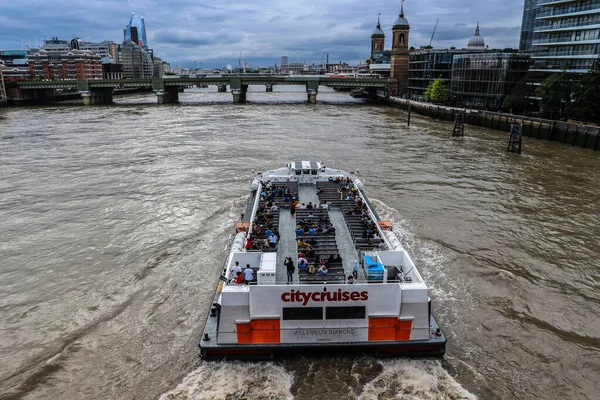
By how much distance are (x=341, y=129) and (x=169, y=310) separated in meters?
59.6

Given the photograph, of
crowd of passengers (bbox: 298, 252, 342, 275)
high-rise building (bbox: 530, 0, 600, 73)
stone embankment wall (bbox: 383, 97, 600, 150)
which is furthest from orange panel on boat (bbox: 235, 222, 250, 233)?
high-rise building (bbox: 530, 0, 600, 73)

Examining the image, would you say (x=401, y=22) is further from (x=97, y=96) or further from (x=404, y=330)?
(x=404, y=330)

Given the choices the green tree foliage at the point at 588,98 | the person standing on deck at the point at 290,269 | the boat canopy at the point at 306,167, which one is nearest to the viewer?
the person standing on deck at the point at 290,269

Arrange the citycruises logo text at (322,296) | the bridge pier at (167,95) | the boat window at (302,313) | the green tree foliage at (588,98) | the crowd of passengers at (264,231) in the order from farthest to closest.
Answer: the bridge pier at (167,95) < the green tree foliage at (588,98) < the crowd of passengers at (264,231) < the boat window at (302,313) < the citycruises logo text at (322,296)

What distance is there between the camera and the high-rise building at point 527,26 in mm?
114200

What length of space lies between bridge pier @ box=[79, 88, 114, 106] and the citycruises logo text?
12555 cm

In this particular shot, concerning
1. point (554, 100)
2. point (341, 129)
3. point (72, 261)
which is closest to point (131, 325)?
point (72, 261)

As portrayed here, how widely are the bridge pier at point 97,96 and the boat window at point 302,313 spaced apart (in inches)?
4939

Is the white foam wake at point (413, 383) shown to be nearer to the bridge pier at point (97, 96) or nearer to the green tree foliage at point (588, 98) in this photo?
the green tree foliage at point (588, 98)

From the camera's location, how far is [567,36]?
78.2 meters

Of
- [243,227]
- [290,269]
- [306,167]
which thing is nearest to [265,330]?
[290,269]

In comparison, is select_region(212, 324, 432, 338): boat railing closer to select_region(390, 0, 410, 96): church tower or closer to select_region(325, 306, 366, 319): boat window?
select_region(325, 306, 366, 319): boat window

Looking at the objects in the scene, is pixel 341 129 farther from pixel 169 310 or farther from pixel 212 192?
pixel 169 310

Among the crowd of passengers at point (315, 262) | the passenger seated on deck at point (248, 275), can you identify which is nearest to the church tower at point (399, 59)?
the crowd of passengers at point (315, 262)
